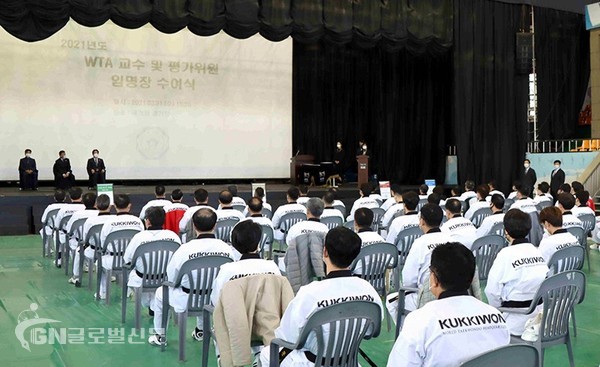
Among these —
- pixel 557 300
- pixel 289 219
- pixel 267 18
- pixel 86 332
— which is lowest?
pixel 86 332

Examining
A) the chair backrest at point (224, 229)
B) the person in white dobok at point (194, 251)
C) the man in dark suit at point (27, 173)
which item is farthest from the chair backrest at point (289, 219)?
the man in dark suit at point (27, 173)

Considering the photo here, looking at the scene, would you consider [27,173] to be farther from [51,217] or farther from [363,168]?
[363,168]

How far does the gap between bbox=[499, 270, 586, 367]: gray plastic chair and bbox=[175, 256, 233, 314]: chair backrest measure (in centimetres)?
179

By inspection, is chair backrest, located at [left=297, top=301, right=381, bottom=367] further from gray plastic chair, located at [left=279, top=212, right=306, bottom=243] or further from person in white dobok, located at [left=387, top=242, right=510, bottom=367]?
gray plastic chair, located at [left=279, top=212, right=306, bottom=243]

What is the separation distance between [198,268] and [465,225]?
2.70 m

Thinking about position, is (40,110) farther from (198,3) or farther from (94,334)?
(94,334)

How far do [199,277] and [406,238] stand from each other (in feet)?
7.72

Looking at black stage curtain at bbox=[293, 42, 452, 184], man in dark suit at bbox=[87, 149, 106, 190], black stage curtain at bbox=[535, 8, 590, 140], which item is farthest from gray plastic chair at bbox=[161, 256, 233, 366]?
black stage curtain at bbox=[535, 8, 590, 140]

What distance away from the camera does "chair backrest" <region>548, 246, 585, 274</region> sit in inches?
171

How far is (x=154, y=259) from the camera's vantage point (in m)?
4.73

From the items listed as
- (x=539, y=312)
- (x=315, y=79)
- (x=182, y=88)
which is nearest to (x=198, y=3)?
(x=182, y=88)

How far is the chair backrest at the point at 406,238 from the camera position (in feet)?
18.7

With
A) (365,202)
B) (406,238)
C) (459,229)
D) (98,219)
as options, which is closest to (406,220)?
(406,238)

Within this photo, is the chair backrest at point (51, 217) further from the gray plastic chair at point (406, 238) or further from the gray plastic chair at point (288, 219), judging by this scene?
the gray plastic chair at point (406, 238)
